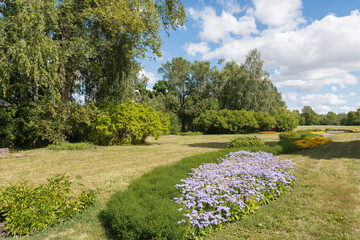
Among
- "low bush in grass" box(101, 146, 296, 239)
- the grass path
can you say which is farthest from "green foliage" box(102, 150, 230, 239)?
the grass path

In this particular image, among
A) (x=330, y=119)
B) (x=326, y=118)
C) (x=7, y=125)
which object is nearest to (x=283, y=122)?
(x=7, y=125)

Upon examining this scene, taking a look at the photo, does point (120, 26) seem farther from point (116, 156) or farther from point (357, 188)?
point (357, 188)

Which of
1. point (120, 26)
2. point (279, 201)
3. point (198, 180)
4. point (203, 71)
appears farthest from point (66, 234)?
point (203, 71)

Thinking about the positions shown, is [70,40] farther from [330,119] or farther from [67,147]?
[330,119]

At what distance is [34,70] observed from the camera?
9.20 m

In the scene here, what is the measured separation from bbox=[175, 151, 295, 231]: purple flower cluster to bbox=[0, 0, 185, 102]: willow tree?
8.69m

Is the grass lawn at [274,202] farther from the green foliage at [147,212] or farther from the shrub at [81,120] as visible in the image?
the shrub at [81,120]

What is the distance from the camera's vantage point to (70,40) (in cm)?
1189

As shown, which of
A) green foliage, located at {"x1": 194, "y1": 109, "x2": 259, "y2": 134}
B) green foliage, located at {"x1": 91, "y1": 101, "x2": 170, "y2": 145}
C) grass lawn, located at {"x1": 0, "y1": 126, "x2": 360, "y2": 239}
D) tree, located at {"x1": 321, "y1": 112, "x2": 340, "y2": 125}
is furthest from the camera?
tree, located at {"x1": 321, "y1": 112, "x2": 340, "y2": 125}

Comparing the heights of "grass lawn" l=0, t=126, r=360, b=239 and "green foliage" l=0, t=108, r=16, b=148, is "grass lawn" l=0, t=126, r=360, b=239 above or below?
below

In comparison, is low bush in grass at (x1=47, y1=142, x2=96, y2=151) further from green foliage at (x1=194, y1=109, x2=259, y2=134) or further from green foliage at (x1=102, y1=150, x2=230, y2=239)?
green foliage at (x1=194, y1=109, x2=259, y2=134)

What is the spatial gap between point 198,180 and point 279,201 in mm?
1782

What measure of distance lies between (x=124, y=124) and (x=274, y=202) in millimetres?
9494

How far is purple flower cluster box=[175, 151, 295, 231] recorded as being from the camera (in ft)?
11.7
